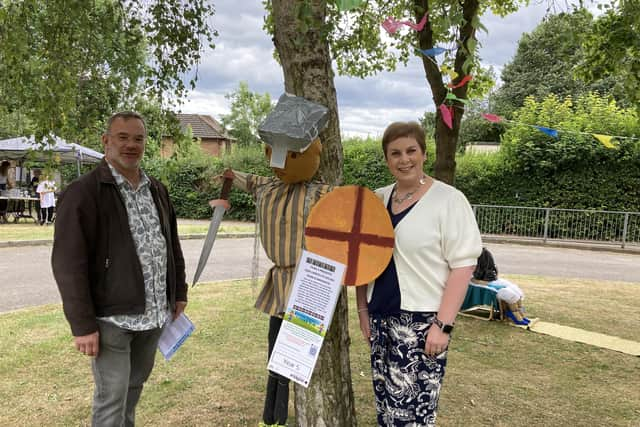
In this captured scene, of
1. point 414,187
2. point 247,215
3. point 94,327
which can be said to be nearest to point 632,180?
point 247,215

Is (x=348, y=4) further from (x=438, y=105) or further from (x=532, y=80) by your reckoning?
(x=532, y=80)

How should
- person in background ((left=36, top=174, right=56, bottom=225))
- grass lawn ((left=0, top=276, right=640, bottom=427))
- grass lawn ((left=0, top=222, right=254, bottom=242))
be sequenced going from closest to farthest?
grass lawn ((left=0, top=276, right=640, bottom=427)) → grass lawn ((left=0, top=222, right=254, bottom=242)) → person in background ((left=36, top=174, right=56, bottom=225))

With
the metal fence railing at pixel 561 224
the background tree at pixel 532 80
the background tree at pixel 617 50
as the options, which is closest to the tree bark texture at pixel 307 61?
the background tree at pixel 617 50

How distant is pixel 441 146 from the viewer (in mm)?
4148

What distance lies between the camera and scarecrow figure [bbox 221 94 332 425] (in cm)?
201

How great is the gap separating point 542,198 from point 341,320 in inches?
547

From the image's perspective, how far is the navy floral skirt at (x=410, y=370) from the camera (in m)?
1.92

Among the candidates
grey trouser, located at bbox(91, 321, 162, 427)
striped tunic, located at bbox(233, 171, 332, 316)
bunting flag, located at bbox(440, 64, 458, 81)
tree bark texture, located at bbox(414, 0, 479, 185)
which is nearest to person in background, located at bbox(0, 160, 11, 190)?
tree bark texture, located at bbox(414, 0, 479, 185)

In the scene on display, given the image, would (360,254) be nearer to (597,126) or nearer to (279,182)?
(279,182)

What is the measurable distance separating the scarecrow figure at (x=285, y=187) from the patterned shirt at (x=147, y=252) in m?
0.45

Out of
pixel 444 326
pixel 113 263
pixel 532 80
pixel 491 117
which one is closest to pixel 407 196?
pixel 444 326

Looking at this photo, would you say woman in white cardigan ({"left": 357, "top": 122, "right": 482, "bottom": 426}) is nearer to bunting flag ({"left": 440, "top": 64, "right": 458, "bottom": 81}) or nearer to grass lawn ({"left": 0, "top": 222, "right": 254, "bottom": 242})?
bunting flag ({"left": 440, "top": 64, "right": 458, "bottom": 81})

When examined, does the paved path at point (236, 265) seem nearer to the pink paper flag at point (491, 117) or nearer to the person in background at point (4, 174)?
the person in background at point (4, 174)

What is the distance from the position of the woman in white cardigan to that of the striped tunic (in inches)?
15.8
